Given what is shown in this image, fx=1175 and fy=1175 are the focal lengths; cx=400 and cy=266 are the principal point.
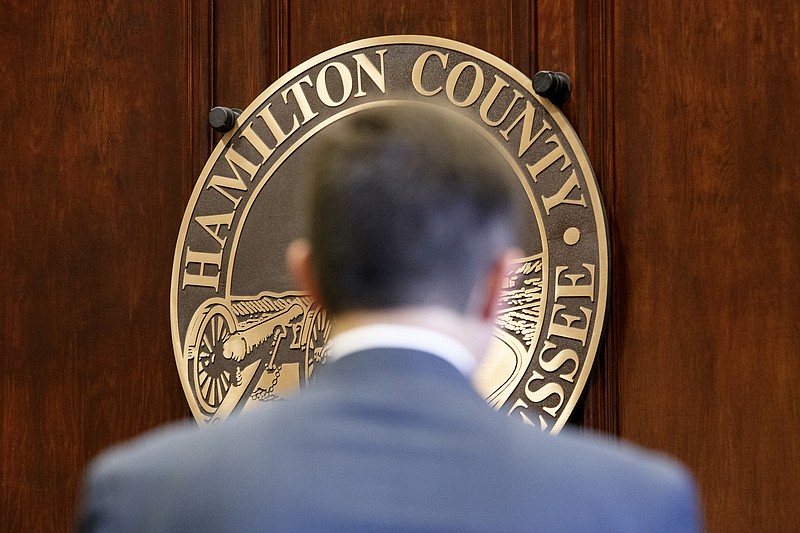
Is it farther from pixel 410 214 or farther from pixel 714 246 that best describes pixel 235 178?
pixel 410 214

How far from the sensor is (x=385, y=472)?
2.32 feet

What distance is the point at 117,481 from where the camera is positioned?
757 millimetres

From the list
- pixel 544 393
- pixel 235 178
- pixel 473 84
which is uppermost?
pixel 473 84

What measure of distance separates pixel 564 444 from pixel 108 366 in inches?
73.1

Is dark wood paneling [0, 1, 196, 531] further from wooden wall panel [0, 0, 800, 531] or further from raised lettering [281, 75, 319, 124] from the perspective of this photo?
raised lettering [281, 75, 319, 124]

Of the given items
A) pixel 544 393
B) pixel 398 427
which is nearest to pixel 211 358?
pixel 544 393

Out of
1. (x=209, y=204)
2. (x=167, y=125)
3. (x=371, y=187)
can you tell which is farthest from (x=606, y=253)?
(x=371, y=187)

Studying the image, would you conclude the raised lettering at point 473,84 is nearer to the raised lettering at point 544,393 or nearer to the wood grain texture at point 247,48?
the wood grain texture at point 247,48

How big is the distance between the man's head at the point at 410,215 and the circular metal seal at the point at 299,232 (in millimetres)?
1169

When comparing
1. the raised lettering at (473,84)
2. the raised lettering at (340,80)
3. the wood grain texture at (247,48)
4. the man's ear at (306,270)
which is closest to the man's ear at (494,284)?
the man's ear at (306,270)

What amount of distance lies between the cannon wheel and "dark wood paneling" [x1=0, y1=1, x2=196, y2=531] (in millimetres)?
123

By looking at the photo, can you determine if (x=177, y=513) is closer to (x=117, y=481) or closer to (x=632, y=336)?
(x=117, y=481)

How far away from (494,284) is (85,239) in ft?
6.04

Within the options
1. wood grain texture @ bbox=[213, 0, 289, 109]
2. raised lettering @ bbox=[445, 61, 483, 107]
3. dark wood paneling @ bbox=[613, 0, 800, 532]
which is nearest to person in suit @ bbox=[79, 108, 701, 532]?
dark wood paneling @ bbox=[613, 0, 800, 532]
